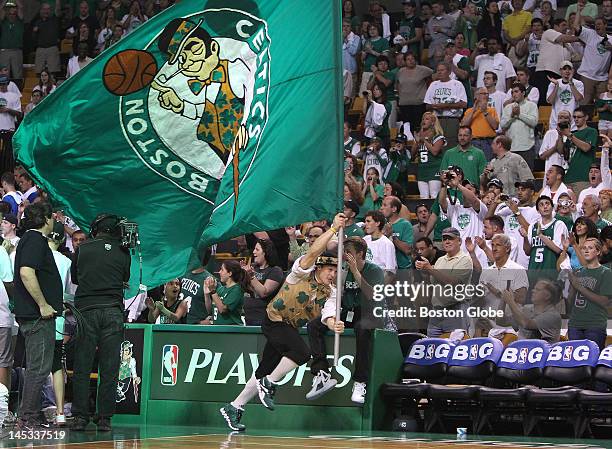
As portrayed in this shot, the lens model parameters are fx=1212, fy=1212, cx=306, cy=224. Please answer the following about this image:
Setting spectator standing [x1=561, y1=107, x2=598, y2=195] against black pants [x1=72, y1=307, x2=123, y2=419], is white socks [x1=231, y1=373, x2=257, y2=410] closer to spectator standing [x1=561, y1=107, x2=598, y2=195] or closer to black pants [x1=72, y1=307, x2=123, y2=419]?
black pants [x1=72, y1=307, x2=123, y2=419]

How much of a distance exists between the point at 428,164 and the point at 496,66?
259cm

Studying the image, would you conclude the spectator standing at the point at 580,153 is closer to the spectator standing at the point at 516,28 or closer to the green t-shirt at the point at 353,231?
the spectator standing at the point at 516,28

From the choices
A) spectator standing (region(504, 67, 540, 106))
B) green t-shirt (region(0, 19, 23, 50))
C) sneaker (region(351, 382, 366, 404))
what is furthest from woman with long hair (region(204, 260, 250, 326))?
green t-shirt (region(0, 19, 23, 50))

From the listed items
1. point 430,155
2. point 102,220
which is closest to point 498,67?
point 430,155

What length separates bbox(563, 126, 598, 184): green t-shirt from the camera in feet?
60.3

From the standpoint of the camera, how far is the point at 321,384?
13.6 m

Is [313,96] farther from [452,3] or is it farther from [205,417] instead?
[452,3]

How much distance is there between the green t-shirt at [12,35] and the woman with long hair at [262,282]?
15.3m

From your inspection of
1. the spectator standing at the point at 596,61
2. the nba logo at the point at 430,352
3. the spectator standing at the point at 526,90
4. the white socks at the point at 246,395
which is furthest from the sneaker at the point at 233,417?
the spectator standing at the point at 596,61

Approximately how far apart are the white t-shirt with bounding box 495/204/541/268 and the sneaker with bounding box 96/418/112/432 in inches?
245

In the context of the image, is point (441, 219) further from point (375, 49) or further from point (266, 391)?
point (375, 49)

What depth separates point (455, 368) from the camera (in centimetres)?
1390

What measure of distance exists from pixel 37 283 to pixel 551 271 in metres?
5.61

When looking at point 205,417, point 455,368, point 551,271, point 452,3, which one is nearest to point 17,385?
point 205,417
